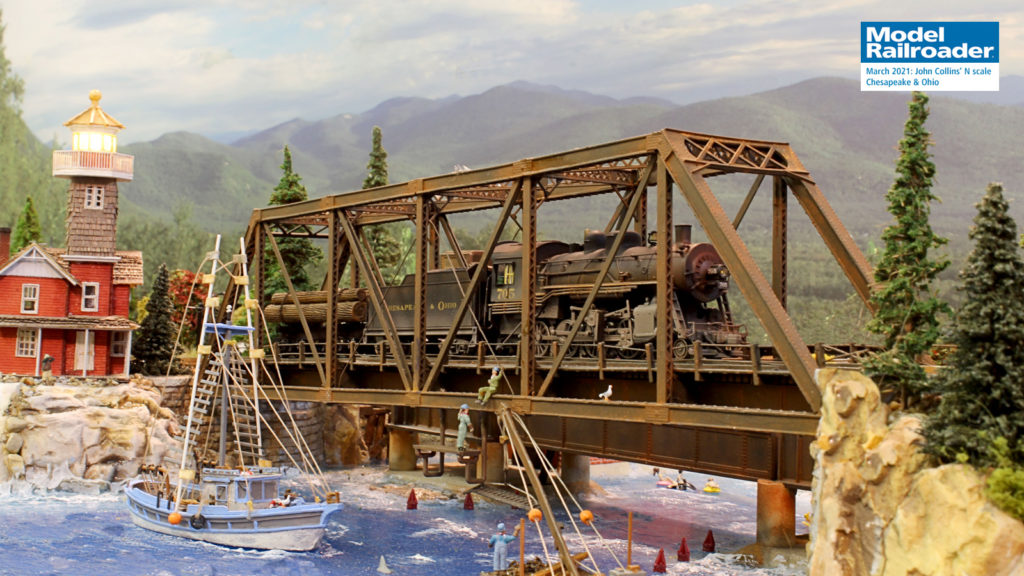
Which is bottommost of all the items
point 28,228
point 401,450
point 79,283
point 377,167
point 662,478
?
point 662,478

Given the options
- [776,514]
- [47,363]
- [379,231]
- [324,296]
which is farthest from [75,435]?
[776,514]

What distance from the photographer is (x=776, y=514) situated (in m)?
25.8

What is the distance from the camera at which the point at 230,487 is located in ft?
97.7

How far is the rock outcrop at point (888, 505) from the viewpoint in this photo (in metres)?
16.2

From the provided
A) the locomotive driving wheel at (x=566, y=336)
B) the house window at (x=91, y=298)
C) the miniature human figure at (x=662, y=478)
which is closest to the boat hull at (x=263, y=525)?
the locomotive driving wheel at (x=566, y=336)

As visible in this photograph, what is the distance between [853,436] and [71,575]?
779 inches

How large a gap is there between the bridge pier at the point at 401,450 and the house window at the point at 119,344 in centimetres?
1184

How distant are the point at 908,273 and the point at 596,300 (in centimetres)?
1127

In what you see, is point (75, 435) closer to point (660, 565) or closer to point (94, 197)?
point (94, 197)

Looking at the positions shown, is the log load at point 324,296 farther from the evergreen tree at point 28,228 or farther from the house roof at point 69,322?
the evergreen tree at point 28,228

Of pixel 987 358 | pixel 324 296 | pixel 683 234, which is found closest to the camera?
pixel 987 358

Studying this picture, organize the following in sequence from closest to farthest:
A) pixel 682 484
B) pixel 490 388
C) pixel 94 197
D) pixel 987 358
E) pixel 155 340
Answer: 1. pixel 987 358
2. pixel 490 388
3. pixel 94 197
4. pixel 682 484
5. pixel 155 340

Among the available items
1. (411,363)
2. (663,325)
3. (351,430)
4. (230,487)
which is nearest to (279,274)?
(351,430)

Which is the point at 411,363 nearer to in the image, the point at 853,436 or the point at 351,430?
the point at 351,430
